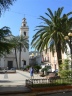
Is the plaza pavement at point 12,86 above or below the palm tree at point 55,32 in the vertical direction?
below

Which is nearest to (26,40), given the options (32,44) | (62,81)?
(32,44)

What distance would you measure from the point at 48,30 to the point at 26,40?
5328 centimetres

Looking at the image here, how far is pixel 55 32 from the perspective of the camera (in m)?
27.6

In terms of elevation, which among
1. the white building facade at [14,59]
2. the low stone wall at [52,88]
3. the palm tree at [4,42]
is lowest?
the low stone wall at [52,88]

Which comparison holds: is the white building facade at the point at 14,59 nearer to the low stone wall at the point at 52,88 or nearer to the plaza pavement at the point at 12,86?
the plaza pavement at the point at 12,86

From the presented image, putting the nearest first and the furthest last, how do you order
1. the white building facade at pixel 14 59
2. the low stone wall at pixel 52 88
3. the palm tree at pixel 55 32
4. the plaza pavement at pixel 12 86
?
the plaza pavement at pixel 12 86 < the low stone wall at pixel 52 88 < the palm tree at pixel 55 32 < the white building facade at pixel 14 59

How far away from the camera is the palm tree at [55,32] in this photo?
2759cm

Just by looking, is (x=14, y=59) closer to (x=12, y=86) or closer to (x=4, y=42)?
(x=12, y=86)

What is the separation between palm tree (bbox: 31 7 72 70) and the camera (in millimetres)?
27594

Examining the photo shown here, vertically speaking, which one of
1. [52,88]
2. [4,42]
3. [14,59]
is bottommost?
[52,88]

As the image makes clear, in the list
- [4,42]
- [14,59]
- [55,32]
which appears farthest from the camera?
[14,59]

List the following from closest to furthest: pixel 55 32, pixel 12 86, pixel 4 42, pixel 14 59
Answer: pixel 4 42 < pixel 12 86 < pixel 55 32 < pixel 14 59

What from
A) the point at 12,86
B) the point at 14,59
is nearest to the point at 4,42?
the point at 12,86

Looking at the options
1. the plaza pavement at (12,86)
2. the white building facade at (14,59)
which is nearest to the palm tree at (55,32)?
the plaza pavement at (12,86)
